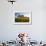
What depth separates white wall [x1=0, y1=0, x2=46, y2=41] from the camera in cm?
543

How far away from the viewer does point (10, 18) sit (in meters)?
5.43

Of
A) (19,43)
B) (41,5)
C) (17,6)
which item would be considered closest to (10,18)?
(17,6)

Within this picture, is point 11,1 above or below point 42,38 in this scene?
above

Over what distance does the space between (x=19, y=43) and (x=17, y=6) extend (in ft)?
6.85

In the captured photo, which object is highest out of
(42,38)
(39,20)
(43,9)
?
(43,9)

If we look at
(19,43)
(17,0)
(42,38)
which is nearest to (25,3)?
(17,0)

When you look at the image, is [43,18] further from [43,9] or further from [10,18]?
[10,18]

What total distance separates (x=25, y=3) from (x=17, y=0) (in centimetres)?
34

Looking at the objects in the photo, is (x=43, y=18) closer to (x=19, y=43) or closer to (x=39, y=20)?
(x=39, y=20)

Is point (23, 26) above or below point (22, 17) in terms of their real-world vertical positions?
below

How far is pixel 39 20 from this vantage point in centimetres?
549

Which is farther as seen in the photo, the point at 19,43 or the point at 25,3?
the point at 25,3

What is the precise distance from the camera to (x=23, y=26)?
5.47 m

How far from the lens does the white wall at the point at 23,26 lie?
5.43 metres
